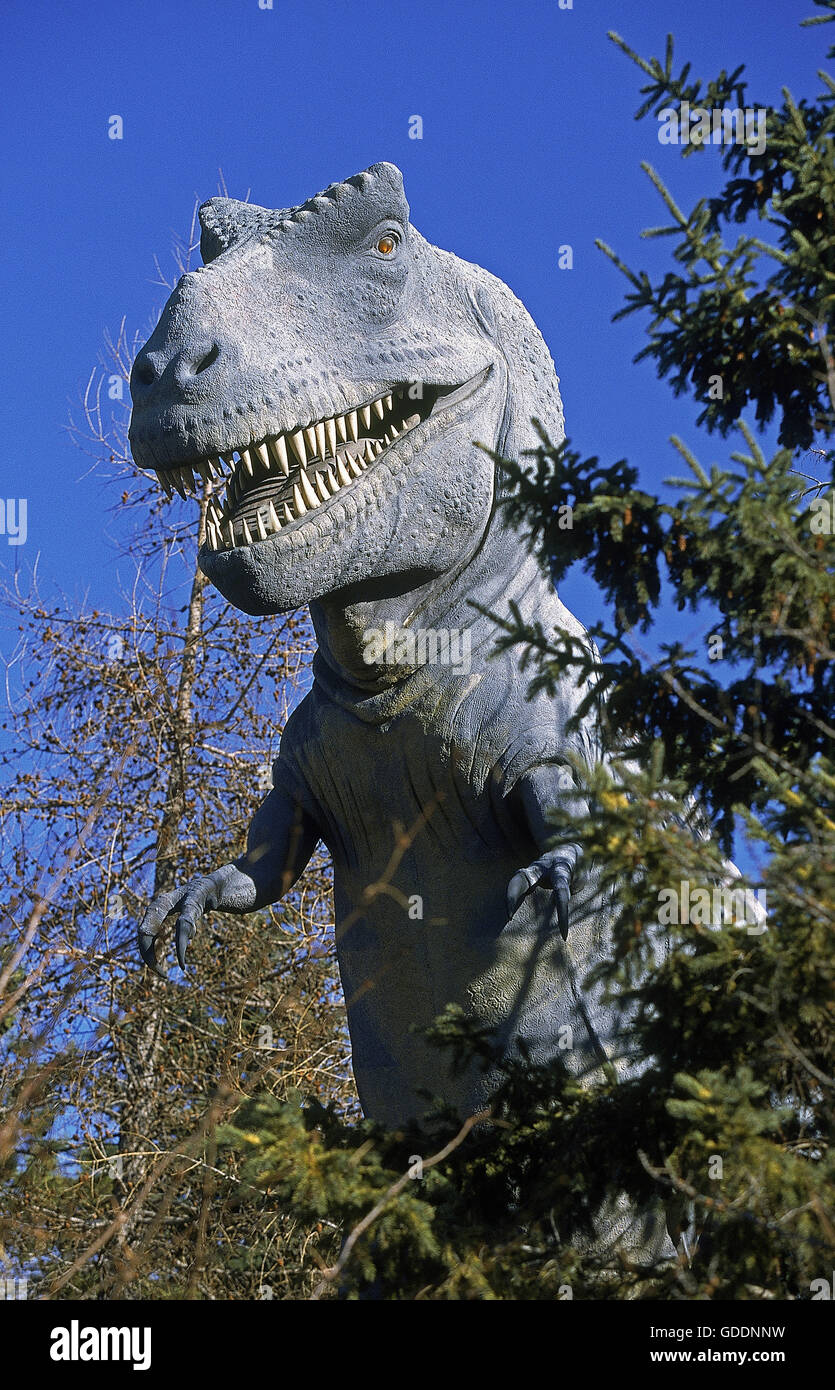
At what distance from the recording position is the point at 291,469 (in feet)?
13.3

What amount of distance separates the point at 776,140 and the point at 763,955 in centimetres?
185

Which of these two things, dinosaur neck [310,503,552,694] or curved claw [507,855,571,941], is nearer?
curved claw [507,855,571,941]

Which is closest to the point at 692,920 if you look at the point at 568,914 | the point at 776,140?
the point at 568,914

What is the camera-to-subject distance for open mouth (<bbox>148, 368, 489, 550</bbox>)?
13.0 ft

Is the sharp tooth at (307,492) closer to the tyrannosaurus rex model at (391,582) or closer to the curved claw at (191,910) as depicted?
the tyrannosaurus rex model at (391,582)

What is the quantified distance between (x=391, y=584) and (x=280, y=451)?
1.60ft

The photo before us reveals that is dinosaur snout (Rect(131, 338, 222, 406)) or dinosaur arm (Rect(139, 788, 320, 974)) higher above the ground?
dinosaur snout (Rect(131, 338, 222, 406))

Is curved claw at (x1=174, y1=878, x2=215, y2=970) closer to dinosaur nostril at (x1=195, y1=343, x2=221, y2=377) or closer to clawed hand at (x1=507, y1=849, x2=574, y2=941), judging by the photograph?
clawed hand at (x1=507, y1=849, x2=574, y2=941)
